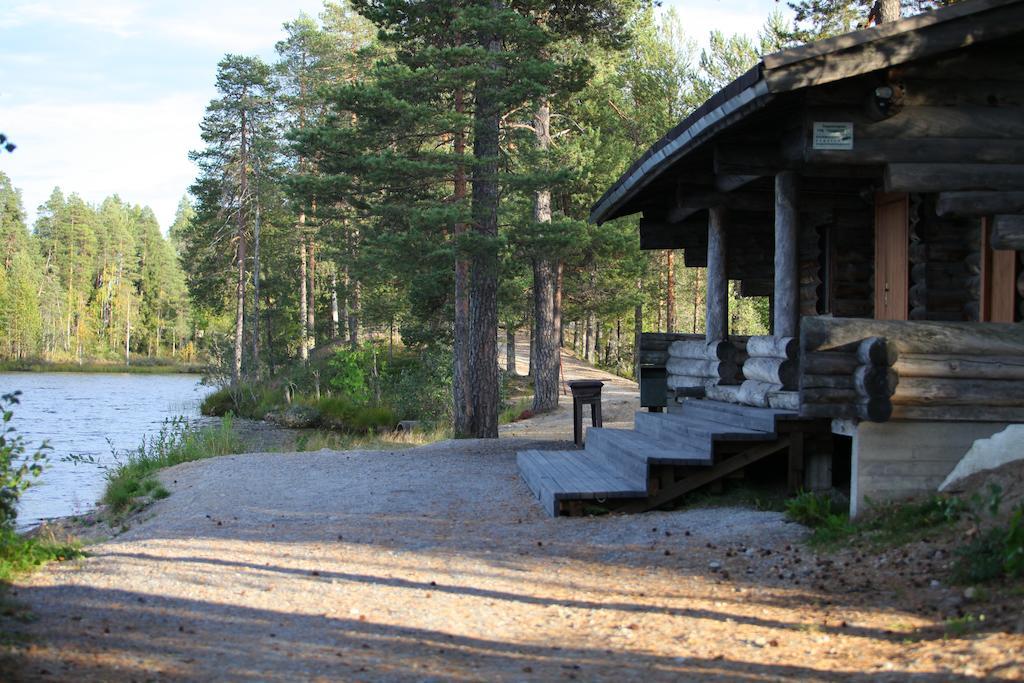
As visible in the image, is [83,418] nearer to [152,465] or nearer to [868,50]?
[152,465]

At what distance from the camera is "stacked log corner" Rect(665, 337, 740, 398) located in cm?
1140

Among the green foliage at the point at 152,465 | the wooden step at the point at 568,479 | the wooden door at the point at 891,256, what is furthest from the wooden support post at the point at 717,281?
the green foliage at the point at 152,465

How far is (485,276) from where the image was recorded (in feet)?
60.6

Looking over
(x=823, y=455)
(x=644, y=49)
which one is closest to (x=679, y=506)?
(x=823, y=455)

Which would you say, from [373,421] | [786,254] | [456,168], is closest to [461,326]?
[456,168]

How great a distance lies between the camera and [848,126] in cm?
845

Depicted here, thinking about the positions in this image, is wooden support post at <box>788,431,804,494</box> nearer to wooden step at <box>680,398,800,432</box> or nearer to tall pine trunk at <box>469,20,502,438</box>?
wooden step at <box>680,398,800,432</box>

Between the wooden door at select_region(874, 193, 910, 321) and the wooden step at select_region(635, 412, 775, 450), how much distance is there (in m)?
2.90

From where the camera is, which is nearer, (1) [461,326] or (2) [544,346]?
(1) [461,326]

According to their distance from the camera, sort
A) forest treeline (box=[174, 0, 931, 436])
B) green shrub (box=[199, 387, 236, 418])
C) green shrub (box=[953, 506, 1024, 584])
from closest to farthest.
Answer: green shrub (box=[953, 506, 1024, 584]) → forest treeline (box=[174, 0, 931, 436]) → green shrub (box=[199, 387, 236, 418])

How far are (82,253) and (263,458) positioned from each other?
8162cm

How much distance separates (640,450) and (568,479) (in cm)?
77

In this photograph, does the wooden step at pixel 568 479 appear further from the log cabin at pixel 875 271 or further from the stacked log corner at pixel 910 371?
the stacked log corner at pixel 910 371

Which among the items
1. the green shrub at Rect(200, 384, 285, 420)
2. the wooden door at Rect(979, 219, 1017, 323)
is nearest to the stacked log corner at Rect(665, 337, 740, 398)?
the wooden door at Rect(979, 219, 1017, 323)
